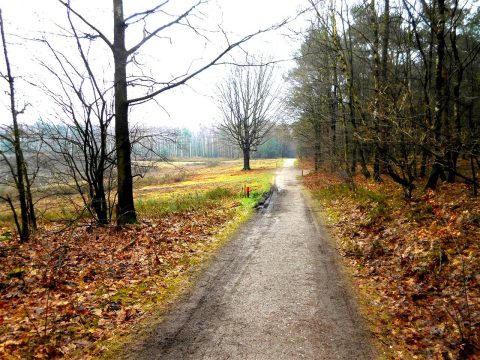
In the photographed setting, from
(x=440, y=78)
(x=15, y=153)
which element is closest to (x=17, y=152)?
(x=15, y=153)

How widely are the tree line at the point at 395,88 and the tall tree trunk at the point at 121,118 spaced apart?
4.99m

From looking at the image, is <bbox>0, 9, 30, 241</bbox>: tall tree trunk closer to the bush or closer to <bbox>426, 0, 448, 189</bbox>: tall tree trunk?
the bush

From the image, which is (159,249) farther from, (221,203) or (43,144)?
(221,203)

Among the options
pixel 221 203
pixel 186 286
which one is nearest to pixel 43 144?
pixel 186 286

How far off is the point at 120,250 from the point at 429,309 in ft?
21.3

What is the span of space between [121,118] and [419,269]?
8259mm

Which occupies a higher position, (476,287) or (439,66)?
(439,66)

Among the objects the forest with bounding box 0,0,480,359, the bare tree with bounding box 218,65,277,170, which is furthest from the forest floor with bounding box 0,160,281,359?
the bare tree with bounding box 218,65,277,170

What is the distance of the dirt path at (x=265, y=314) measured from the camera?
411 cm

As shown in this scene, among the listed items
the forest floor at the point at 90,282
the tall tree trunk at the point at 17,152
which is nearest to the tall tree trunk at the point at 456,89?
the forest floor at the point at 90,282

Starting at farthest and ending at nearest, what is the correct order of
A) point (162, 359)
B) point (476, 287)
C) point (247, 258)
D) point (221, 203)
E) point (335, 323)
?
point (221, 203)
point (247, 258)
point (476, 287)
point (335, 323)
point (162, 359)

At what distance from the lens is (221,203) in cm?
1538

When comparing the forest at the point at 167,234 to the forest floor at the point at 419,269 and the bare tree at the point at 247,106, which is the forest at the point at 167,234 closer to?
the forest floor at the point at 419,269

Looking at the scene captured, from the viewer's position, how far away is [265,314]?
500cm
